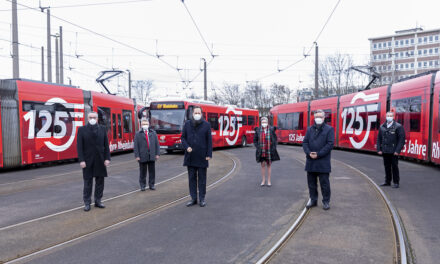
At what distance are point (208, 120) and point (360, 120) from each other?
847 centimetres

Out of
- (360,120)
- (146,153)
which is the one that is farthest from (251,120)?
(146,153)

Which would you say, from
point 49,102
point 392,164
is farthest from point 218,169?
point 49,102

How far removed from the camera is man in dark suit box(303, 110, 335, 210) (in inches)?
249

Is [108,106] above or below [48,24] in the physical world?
below

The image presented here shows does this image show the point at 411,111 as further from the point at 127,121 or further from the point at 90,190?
the point at 127,121

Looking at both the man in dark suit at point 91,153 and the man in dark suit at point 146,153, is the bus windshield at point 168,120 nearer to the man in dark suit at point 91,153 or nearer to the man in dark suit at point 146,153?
the man in dark suit at point 146,153

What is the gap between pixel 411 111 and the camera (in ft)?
44.7

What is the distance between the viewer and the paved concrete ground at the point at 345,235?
403 centimetres

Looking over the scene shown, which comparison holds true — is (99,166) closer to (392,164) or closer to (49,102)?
(392,164)

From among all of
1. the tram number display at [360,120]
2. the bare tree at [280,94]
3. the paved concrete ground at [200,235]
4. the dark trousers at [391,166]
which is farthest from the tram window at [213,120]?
the bare tree at [280,94]

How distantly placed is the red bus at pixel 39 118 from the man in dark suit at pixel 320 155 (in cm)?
1024

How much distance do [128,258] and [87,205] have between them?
277 cm

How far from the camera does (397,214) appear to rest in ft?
19.3

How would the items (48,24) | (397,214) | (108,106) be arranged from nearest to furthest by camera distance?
(397,214)
(108,106)
(48,24)
